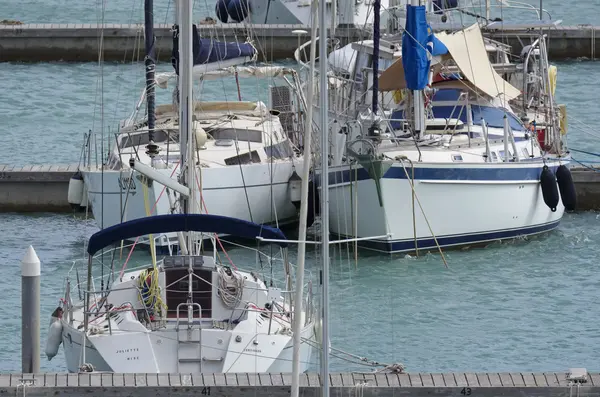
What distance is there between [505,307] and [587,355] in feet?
9.21

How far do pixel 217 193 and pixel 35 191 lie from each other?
16.1 ft

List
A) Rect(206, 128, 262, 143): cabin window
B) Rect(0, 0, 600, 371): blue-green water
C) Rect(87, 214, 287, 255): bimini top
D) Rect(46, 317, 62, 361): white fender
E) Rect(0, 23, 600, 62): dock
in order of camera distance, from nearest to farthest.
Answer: Rect(87, 214, 287, 255): bimini top < Rect(46, 317, 62, 361): white fender < Rect(0, 0, 600, 371): blue-green water < Rect(206, 128, 262, 143): cabin window < Rect(0, 23, 600, 62): dock

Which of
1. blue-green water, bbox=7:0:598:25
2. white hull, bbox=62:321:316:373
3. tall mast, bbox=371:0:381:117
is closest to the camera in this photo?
white hull, bbox=62:321:316:373

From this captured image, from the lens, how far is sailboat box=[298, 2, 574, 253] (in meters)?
30.7

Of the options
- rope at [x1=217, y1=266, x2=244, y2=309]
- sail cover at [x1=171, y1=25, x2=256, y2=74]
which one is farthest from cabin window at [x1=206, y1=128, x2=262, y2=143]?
rope at [x1=217, y1=266, x2=244, y2=309]

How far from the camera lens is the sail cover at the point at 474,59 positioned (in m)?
32.4

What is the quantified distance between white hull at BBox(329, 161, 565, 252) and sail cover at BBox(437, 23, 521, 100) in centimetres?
182

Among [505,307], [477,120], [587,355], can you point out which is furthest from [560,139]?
[587,355]

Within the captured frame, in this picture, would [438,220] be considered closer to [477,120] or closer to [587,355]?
[477,120]

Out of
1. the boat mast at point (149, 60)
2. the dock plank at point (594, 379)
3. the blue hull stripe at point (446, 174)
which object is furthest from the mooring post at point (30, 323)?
the blue hull stripe at point (446, 174)

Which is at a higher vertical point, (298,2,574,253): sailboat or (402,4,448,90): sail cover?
(402,4,448,90): sail cover

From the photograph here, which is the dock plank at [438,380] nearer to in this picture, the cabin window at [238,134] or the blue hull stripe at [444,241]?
the blue hull stripe at [444,241]

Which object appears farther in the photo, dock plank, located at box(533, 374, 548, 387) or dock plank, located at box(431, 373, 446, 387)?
dock plank, located at box(533, 374, 548, 387)

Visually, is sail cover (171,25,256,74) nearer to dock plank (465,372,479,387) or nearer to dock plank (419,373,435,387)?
dock plank (419,373,435,387)
